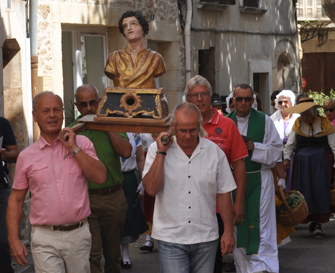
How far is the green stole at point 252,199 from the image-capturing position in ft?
24.7

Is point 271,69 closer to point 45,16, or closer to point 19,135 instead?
point 45,16

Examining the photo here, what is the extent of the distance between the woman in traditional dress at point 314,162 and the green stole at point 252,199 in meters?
3.23

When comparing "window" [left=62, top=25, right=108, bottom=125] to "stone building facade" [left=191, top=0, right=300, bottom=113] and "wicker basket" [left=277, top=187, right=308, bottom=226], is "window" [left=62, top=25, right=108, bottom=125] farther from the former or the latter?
"wicker basket" [left=277, top=187, right=308, bottom=226]

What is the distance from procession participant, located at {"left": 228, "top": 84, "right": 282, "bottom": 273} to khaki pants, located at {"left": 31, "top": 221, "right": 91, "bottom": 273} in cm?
252

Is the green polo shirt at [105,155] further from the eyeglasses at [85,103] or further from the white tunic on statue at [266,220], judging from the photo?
the white tunic on statue at [266,220]

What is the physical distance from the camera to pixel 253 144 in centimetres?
711

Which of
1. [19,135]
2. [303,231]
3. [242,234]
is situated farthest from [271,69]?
[242,234]

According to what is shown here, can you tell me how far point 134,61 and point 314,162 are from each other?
549cm

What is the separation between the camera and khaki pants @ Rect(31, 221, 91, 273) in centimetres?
524

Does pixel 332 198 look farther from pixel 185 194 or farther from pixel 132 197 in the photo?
pixel 185 194

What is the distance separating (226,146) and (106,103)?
1.16 m

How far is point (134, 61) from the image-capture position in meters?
5.98

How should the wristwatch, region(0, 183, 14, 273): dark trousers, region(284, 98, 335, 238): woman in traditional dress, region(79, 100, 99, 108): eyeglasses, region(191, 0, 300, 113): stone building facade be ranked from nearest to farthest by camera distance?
1. the wristwatch
2. region(79, 100, 99, 108): eyeglasses
3. region(0, 183, 14, 273): dark trousers
4. region(284, 98, 335, 238): woman in traditional dress
5. region(191, 0, 300, 113): stone building facade

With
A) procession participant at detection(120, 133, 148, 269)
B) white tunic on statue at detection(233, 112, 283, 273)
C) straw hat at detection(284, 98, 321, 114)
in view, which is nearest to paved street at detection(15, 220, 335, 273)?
procession participant at detection(120, 133, 148, 269)
